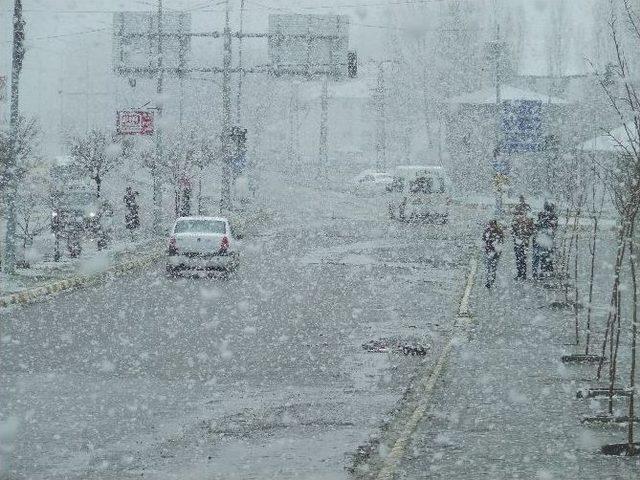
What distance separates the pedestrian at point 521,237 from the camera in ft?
83.7

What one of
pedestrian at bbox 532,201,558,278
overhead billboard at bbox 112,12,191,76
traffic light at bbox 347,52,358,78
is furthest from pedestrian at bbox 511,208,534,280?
overhead billboard at bbox 112,12,191,76

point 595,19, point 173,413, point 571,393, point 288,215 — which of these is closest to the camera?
point 173,413

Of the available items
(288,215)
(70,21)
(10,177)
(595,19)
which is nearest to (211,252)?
(10,177)

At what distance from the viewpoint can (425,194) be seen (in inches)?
1848

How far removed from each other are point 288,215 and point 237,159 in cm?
633

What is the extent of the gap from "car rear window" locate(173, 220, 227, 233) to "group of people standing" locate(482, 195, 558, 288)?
6597mm

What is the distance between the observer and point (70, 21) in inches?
5271

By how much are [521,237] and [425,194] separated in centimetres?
2158

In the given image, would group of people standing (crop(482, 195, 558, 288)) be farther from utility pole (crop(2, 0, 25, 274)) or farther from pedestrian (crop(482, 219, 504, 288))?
utility pole (crop(2, 0, 25, 274))

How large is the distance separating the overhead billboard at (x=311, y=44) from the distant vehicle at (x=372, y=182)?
102 feet

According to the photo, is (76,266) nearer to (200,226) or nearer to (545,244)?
(200,226)

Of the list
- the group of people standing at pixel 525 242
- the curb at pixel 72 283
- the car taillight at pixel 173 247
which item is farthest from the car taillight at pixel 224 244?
the group of people standing at pixel 525 242

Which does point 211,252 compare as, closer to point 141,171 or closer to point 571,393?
point 571,393

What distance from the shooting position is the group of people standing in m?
24.3
